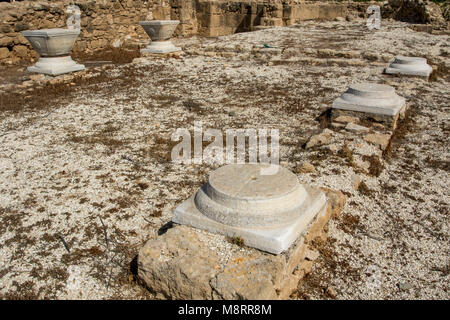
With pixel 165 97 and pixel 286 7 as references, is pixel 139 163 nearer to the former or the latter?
pixel 165 97

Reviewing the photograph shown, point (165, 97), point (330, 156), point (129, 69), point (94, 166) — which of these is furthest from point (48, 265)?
point (129, 69)

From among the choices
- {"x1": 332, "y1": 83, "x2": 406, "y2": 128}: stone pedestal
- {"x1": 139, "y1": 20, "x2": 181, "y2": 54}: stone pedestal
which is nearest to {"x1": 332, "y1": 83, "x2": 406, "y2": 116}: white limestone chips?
{"x1": 332, "y1": 83, "x2": 406, "y2": 128}: stone pedestal

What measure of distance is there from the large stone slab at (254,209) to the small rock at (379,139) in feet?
7.65

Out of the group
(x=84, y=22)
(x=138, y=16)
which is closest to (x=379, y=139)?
(x=84, y=22)

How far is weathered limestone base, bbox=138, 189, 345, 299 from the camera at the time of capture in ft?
8.05

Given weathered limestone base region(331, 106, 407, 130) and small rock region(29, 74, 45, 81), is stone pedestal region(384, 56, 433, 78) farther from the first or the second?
small rock region(29, 74, 45, 81)

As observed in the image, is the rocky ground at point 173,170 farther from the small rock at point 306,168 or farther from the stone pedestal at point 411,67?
the stone pedestal at point 411,67

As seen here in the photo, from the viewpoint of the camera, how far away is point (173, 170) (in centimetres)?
467

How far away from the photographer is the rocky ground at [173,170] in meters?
3.01

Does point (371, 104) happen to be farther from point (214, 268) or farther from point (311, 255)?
point (214, 268)

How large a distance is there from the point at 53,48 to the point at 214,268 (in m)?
8.33

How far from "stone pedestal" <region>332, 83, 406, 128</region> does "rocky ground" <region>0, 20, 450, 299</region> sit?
0.31 m

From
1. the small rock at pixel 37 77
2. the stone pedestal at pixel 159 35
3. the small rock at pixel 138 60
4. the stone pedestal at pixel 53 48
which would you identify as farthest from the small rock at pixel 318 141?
the stone pedestal at pixel 159 35
